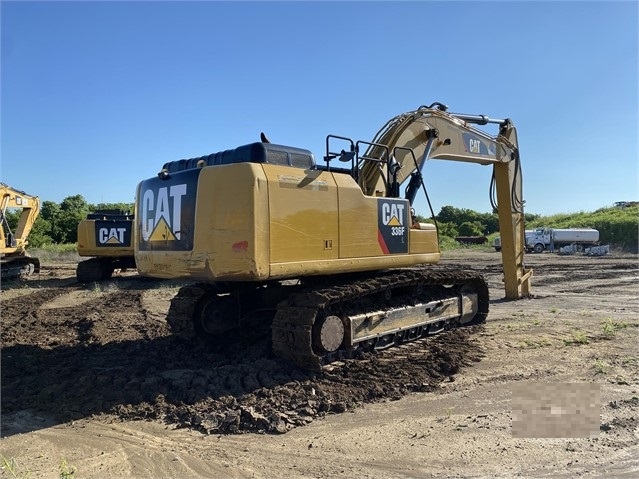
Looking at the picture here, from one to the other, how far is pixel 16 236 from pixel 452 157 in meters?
17.0

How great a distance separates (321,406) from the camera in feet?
16.8

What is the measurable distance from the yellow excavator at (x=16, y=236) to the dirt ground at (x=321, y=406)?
11.7m

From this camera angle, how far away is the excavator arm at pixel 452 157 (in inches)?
296

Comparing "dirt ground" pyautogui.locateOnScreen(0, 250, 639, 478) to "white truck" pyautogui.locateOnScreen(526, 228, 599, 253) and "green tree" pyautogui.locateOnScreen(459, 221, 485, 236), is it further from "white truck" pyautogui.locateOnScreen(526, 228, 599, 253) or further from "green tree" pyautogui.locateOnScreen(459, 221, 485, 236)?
"green tree" pyautogui.locateOnScreen(459, 221, 485, 236)

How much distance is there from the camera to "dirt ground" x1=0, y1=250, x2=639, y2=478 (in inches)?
158

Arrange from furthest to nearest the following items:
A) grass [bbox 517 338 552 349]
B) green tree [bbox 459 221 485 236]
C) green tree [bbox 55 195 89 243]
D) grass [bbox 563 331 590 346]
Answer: green tree [bbox 459 221 485 236] → green tree [bbox 55 195 89 243] → grass [bbox 563 331 590 346] → grass [bbox 517 338 552 349]

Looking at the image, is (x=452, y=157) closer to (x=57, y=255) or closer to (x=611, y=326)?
(x=611, y=326)

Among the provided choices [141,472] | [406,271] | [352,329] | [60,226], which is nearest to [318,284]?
[352,329]

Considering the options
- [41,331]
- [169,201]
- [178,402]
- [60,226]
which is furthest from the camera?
[60,226]

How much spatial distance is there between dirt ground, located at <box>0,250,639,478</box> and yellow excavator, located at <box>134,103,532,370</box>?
1.30ft

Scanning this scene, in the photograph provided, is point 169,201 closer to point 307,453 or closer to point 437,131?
point 307,453

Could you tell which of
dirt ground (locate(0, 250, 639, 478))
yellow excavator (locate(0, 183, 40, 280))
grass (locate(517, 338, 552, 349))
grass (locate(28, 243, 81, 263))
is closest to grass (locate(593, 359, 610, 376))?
dirt ground (locate(0, 250, 639, 478))

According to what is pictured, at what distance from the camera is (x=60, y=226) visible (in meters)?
44.6

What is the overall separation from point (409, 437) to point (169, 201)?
359cm
